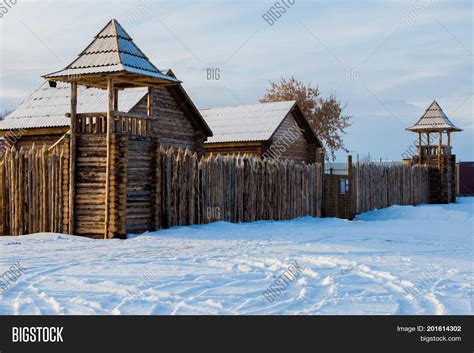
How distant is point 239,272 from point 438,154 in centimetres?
2429

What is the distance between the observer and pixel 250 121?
2861 cm

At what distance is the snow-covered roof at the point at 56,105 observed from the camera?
70.9 ft

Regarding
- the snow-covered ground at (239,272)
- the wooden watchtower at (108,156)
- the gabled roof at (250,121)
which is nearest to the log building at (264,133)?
the gabled roof at (250,121)

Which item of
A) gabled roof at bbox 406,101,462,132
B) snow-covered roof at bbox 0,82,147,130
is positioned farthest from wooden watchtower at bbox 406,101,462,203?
snow-covered roof at bbox 0,82,147,130

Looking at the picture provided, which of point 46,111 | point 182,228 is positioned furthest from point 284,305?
point 46,111

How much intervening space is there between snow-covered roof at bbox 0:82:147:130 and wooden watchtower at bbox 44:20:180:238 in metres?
5.53

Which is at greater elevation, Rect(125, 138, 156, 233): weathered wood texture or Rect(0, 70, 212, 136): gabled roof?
Rect(0, 70, 212, 136): gabled roof

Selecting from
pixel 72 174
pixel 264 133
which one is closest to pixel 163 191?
pixel 72 174

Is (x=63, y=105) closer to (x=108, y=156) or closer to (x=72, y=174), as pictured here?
(x=72, y=174)

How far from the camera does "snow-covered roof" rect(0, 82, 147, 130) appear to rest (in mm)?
21625

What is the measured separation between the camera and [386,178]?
26.1 meters

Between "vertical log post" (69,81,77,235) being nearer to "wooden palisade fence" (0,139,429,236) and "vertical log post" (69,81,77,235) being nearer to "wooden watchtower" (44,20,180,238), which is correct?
"wooden watchtower" (44,20,180,238)

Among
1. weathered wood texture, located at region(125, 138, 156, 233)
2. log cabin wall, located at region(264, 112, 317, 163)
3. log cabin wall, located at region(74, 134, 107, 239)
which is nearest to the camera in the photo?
log cabin wall, located at region(74, 134, 107, 239)
